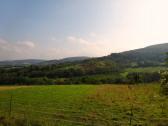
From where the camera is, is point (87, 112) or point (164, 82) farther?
point (87, 112)

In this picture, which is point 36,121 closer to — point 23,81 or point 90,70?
point 23,81

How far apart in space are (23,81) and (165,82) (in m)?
102

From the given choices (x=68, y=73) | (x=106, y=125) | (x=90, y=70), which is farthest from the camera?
(x=90, y=70)

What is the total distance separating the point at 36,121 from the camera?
17344 millimetres

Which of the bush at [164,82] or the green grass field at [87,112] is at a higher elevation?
the bush at [164,82]

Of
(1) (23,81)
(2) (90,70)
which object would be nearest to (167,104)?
(1) (23,81)

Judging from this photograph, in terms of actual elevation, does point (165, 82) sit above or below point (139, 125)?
above

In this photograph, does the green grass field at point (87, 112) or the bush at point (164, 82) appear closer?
the bush at point (164, 82)

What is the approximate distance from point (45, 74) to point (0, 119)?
114 m

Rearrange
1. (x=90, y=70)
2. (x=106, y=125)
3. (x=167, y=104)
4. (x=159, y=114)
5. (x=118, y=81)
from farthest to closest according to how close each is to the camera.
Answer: (x=90, y=70) → (x=118, y=81) → (x=167, y=104) → (x=159, y=114) → (x=106, y=125)

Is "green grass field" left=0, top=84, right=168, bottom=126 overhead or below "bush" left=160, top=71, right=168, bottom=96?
below

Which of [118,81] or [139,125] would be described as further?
[118,81]

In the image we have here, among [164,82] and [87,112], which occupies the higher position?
[164,82]

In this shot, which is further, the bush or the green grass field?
the green grass field
